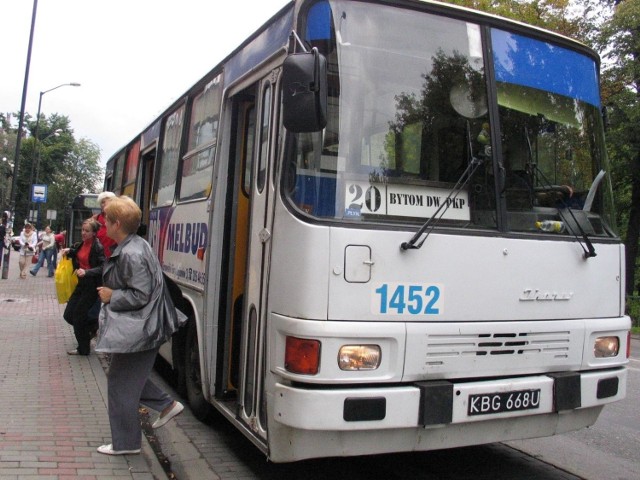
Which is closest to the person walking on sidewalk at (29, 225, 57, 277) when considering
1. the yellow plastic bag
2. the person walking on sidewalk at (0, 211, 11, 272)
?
the person walking on sidewalk at (0, 211, 11, 272)

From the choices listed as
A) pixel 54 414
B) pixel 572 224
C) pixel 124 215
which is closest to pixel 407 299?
pixel 572 224

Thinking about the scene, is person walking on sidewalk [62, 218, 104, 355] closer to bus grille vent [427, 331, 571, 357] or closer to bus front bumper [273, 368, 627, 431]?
bus front bumper [273, 368, 627, 431]

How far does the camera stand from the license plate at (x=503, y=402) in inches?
149

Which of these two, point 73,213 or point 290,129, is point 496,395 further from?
point 73,213

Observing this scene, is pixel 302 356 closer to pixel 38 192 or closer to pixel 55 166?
pixel 38 192

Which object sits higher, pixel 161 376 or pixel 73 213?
pixel 73 213

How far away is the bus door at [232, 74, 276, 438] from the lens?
4.04 m

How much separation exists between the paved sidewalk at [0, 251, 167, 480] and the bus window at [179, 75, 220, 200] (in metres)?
2.03

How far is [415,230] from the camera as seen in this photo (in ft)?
12.4

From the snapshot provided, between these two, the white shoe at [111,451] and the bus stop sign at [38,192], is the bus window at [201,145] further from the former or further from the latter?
the bus stop sign at [38,192]

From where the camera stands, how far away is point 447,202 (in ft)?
12.8

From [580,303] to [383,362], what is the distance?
1.49 meters

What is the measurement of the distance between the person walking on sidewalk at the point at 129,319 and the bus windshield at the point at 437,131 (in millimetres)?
1310

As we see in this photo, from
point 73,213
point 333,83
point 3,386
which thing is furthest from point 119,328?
point 73,213
